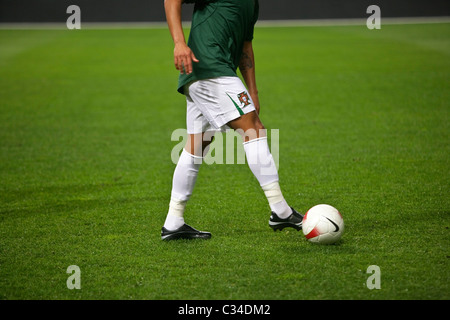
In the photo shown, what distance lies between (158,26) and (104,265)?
2569 cm

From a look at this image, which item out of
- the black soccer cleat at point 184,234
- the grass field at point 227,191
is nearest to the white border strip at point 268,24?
the grass field at point 227,191

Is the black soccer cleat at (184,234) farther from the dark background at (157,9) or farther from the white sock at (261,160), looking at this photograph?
the dark background at (157,9)

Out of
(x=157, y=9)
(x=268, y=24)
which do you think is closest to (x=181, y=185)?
(x=268, y=24)

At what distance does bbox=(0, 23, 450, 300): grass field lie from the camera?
3.67 metres

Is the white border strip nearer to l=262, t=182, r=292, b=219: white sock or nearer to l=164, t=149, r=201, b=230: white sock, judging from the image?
l=164, t=149, r=201, b=230: white sock

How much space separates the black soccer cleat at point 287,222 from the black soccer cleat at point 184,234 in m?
0.48

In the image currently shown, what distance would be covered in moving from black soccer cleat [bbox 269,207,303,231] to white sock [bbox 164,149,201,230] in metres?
0.60

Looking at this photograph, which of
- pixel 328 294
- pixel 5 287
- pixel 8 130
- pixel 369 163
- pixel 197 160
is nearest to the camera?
pixel 328 294

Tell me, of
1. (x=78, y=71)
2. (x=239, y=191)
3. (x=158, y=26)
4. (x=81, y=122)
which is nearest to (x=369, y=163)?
(x=239, y=191)

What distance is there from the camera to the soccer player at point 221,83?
4125 mm

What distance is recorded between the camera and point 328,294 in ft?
11.1

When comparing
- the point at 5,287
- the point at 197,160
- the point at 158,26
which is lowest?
the point at 5,287

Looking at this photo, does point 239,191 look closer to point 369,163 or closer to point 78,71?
point 369,163

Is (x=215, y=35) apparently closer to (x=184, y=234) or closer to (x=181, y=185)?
(x=181, y=185)
